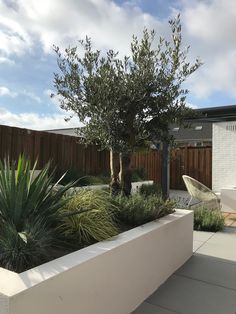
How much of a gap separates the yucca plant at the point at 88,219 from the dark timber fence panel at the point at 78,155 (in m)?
2.10

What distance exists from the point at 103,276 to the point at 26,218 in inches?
33.2

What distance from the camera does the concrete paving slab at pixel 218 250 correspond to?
4.79 metres

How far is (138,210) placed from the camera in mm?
4188

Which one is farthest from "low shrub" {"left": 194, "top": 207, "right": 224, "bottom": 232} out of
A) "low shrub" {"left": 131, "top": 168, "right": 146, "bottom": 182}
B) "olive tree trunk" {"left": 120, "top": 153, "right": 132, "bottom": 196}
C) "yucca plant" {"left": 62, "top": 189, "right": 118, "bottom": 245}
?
"low shrub" {"left": 131, "top": 168, "right": 146, "bottom": 182}

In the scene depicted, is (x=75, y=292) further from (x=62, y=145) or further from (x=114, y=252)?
(x=62, y=145)

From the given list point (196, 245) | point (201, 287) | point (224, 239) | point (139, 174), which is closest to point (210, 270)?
point (201, 287)

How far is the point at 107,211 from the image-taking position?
3973mm

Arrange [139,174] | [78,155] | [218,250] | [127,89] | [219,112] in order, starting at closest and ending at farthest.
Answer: [127,89] → [218,250] → [219,112] → [78,155] → [139,174]

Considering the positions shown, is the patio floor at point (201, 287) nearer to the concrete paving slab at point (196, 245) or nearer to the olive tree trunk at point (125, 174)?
the concrete paving slab at point (196, 245)

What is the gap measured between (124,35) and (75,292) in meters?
4.22

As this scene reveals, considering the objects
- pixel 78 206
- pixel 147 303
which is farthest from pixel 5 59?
pixel 147 303

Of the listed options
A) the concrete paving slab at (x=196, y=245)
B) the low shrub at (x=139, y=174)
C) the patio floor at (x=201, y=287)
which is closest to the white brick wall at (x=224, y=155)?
the low shrub at (x=139, y=174)

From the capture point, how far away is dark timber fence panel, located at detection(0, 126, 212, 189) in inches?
352

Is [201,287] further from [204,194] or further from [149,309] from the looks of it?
[204,194]
